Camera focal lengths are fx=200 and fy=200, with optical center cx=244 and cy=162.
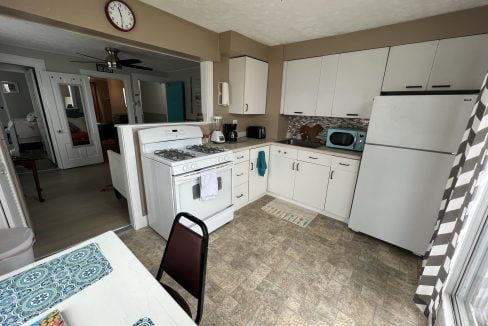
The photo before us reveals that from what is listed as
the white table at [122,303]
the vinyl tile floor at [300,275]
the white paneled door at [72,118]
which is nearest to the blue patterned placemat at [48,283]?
the white table at [122,303]

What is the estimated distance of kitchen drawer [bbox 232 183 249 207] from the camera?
9.12 ft

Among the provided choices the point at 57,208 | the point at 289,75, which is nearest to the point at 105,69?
the point at 57,208

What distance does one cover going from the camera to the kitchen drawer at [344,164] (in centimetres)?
240

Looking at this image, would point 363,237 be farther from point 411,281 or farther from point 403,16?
point 403,16

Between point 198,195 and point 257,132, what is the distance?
1.65 m

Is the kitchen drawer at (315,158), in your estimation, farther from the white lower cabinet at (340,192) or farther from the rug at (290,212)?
the rug at (290,212)

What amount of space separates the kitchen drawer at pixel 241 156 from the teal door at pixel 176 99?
11.6 feet

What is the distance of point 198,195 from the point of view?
2.15m

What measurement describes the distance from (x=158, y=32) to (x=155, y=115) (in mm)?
5127

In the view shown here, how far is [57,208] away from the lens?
2846mm

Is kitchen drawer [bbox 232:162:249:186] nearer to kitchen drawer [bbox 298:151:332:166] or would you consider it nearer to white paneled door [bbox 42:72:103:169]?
kitchen drawer [bbox 298:151:332:166]

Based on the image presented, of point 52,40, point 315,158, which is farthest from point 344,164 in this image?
point 52,40

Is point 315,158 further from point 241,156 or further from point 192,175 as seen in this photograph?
point 192,175

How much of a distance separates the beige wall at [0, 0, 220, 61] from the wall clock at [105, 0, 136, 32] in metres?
0.03
